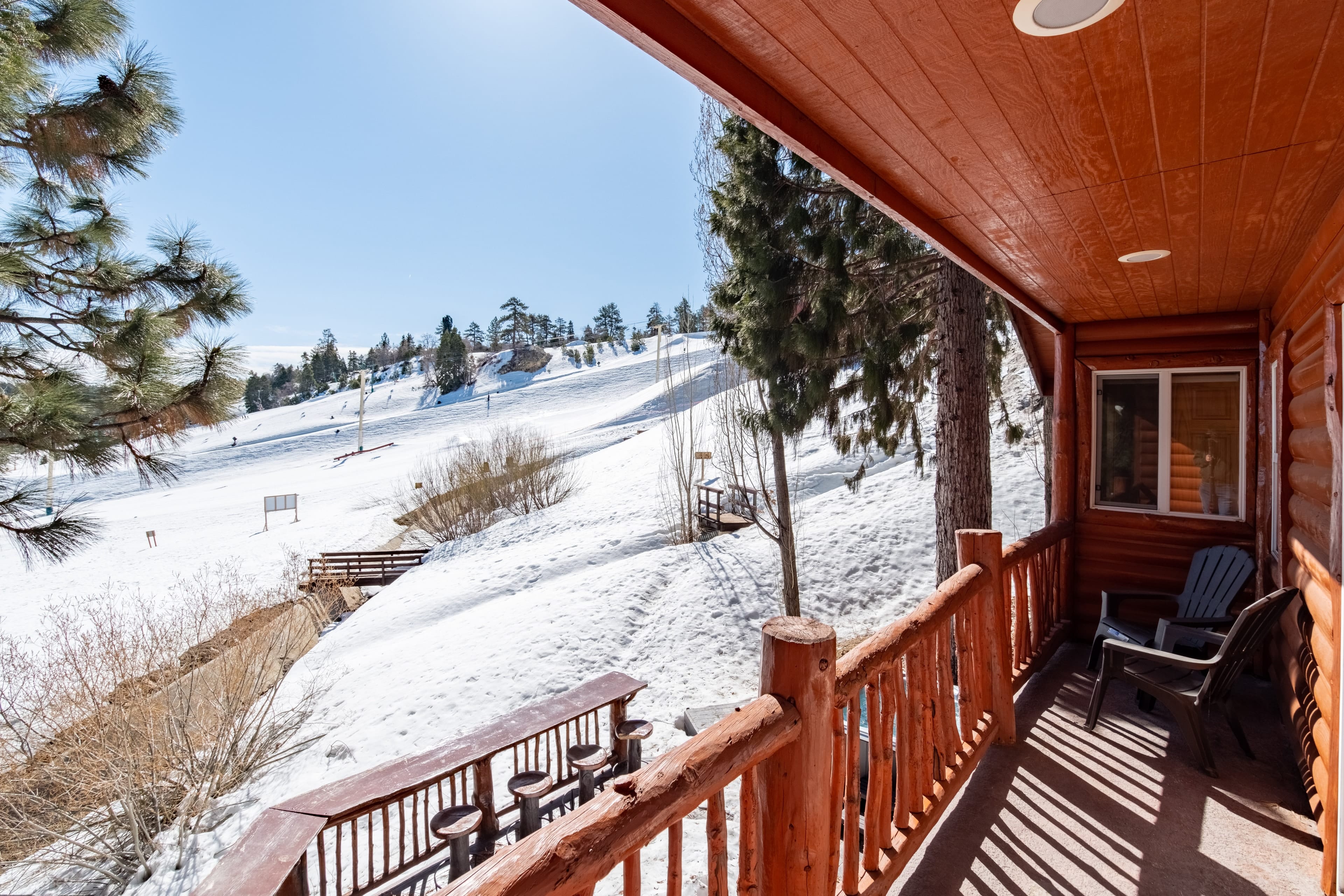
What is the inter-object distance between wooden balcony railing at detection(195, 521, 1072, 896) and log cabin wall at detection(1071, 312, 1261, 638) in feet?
2.04

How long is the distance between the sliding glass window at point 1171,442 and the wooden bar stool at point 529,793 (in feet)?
15.8

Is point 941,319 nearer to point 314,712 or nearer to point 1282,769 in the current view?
point 1282,769

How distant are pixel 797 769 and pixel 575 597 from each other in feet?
31.4

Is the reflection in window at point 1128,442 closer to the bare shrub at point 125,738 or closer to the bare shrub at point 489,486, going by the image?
the bare shrub at point 125,738

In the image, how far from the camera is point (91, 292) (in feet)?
13.8

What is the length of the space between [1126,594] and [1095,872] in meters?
2.43

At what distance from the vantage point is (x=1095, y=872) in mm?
2207

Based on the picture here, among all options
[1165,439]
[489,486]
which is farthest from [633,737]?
[489,486]

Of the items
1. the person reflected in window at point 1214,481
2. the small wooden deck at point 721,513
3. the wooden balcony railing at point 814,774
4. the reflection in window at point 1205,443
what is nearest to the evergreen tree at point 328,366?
the small wooden deck at point 721,513

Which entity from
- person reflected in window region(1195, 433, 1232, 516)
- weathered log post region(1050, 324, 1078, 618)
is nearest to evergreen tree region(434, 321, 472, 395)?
weathered log post region(1050, 324, 1078, 618)

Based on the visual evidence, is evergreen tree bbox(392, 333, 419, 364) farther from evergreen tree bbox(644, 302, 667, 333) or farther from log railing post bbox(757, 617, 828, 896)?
log railing post bbox(757, 617, 828, 896)

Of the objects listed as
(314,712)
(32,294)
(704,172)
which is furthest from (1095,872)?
(704,172)

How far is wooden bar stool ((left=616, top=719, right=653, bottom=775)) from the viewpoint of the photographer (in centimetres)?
590

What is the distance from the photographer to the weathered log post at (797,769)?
156cm
